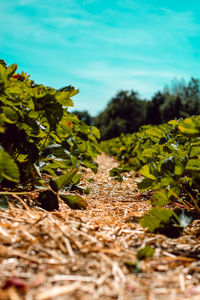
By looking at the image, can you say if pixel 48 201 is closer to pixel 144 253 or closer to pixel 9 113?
pixel 9 113

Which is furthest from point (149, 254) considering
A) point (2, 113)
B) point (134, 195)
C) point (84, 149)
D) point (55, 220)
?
point (84, 149)

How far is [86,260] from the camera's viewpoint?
117 cm

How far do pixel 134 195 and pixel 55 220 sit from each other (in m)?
1.58

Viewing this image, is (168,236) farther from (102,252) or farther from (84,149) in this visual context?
(84,149)

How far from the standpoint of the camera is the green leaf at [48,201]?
175 cm

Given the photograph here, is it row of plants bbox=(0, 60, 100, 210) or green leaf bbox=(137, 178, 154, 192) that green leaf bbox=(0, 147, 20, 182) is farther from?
green leaf bbox=(137, 178, 154, 192)

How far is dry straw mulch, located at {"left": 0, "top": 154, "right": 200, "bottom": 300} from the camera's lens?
3.15 feet

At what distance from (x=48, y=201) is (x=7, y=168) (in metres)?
0.48

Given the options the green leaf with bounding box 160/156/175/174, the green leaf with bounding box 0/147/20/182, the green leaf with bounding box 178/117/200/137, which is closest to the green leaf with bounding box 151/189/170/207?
the green leaf with bounding box 160/156/175/174

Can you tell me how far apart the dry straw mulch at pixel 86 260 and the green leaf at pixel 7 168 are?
0.74 feet

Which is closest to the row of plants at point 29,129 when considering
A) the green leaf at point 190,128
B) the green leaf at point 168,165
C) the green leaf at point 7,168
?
the green leaf at point 7,168

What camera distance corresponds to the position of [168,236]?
1.45 meters

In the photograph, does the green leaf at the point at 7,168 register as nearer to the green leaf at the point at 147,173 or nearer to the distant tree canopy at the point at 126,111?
the green leaf at the point at 147,173

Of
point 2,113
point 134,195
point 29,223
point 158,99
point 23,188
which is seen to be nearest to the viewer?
point 29,223
